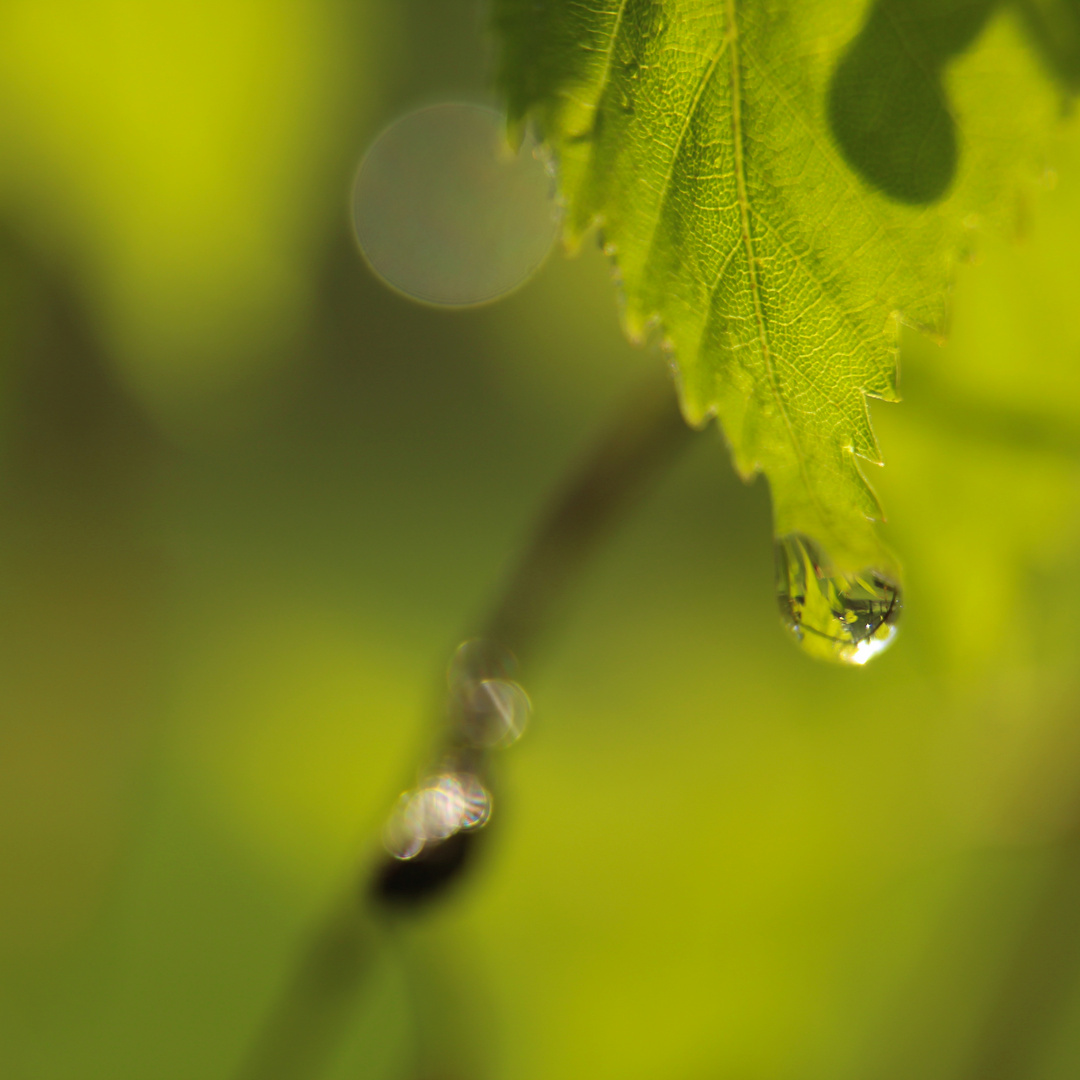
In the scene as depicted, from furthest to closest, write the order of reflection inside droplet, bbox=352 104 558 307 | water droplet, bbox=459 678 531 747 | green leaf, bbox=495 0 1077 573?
reflection inside droplet, bbox=352 104 558 307, water droplet, bbox=459 678 531 747, green leaf, bbox=495 0 1077 573

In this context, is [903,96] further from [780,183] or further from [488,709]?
[488,709]

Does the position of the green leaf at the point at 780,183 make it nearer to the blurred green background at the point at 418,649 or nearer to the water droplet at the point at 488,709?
the blurred green background at the point at 418,649

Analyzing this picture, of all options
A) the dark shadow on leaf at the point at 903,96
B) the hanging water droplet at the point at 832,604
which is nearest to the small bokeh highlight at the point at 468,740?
the hanging water droplet at the point at 832,604

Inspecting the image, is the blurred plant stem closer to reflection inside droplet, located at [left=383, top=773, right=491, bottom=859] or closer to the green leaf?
reflection inside droplet, located at [left=383, top=773, right=491, bottom=859]

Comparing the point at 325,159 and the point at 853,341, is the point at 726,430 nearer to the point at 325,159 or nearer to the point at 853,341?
the point at 853,341

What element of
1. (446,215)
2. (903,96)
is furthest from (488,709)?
(446,215)

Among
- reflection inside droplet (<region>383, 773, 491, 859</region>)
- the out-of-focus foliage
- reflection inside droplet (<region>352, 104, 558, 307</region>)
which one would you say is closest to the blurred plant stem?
reflection inside droplet (<region>383, 773, 491, 859</region>)
